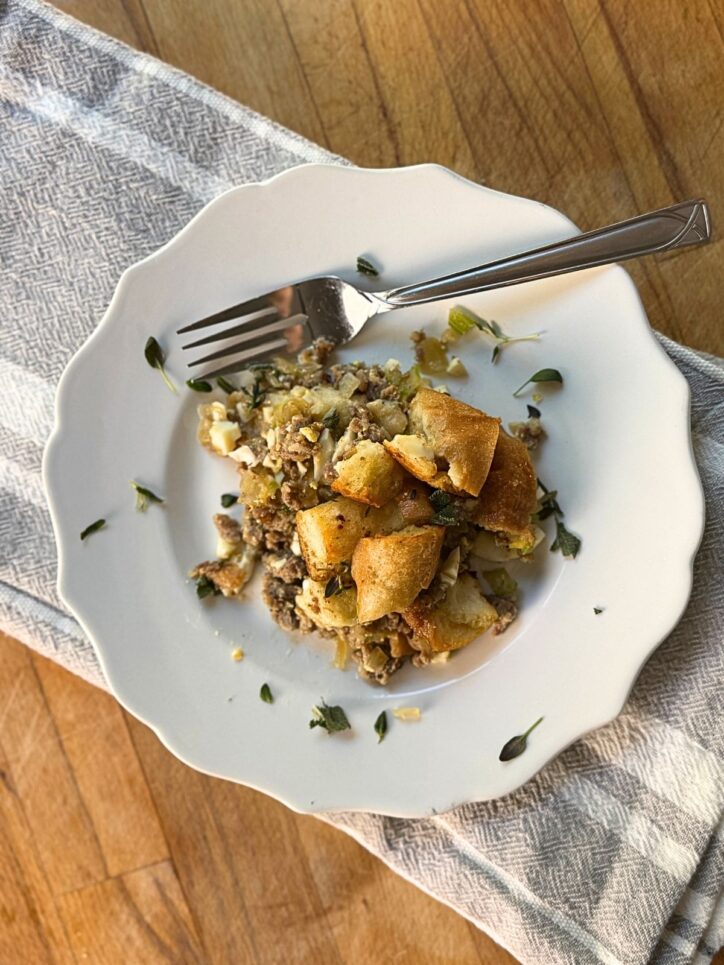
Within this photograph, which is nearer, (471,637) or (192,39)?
(471,637)

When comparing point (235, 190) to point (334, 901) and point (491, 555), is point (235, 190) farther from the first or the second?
point (334, 901)

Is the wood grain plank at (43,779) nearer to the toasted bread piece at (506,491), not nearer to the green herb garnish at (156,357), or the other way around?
the green herb garnish at (156,357)

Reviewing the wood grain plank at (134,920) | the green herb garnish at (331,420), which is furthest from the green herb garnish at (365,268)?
the wood grain plank at (134,920)

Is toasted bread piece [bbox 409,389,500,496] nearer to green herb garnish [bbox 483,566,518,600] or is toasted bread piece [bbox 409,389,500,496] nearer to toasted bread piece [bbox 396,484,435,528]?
toasted bread piece [bbox 396,484,435,528]

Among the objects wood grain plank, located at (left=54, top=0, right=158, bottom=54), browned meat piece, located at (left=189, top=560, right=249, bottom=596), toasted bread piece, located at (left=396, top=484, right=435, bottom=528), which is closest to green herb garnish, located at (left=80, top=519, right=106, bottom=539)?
browned meat piece, located at (left=189, top=560, right=249, bottom=596)

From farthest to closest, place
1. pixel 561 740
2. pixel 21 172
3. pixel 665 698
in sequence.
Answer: pixel 21 172
pixel 665 698
pixel 561 740

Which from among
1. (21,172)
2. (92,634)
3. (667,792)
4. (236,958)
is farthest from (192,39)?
(236,958)
